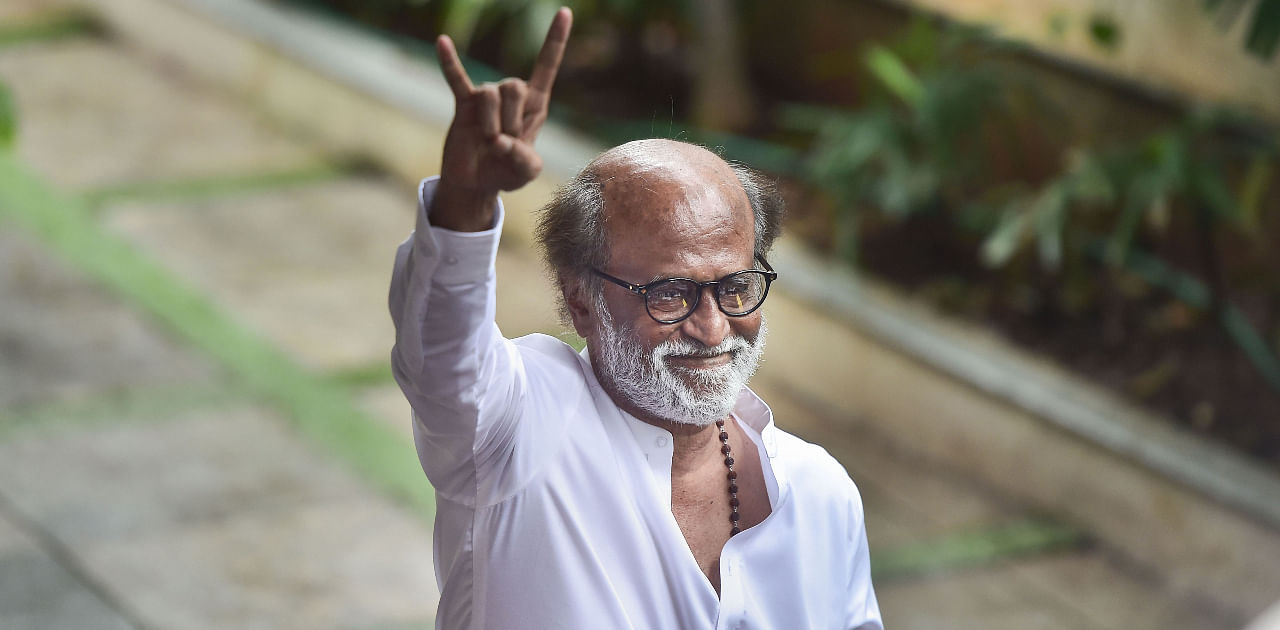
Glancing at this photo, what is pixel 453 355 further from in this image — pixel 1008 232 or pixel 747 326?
pixel 1008 232

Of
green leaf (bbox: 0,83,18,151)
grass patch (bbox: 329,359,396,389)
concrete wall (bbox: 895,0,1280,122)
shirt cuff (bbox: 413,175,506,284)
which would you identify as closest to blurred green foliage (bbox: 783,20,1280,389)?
concrete wall (bbox: 895,0,1280,122)

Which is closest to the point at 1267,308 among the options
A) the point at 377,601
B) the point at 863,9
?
the point at 863,9

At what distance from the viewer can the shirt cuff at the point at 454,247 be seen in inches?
63.7

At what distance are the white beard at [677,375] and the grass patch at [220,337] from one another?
10.6 ft

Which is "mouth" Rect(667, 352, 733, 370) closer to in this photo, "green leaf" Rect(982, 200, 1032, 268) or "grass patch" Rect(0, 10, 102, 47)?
"green leaf" Rect(982, 200, 1032, 268)

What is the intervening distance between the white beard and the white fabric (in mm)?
69

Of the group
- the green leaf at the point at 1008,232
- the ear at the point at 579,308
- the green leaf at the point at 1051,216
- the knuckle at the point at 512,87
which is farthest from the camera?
the green leaf at the point at 1008,232

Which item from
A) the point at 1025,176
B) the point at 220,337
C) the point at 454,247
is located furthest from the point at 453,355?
the point at 1025,176

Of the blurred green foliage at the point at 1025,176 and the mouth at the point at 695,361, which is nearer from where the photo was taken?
the mouth at the point at 695,361

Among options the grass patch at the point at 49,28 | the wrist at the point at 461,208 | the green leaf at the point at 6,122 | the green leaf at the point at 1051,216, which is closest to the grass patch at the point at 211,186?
the grass patch at the point at 49,28

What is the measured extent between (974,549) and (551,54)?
12.1 feet

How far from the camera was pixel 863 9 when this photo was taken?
23.3 feet

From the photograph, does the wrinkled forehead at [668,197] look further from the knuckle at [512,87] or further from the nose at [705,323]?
the knuckle at [512,87]

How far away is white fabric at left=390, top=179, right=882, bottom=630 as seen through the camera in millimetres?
1725
